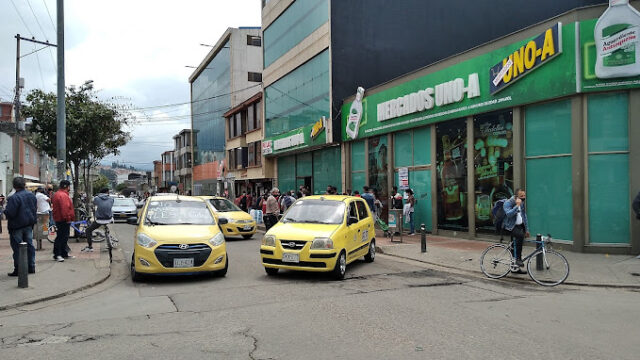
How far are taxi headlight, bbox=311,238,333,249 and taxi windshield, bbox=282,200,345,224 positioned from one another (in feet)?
3.01

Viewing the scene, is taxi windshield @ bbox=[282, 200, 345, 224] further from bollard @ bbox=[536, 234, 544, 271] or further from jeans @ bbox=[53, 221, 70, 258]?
jeans @ bbox=[53, 221, 70, 258]

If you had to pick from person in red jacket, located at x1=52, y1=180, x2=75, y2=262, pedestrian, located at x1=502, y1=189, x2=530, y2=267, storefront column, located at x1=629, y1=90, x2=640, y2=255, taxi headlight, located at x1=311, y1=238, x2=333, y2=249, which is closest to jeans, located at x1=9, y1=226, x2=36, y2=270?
person in red jacket, located at x1=52, y1=180, x2=75, y2=262

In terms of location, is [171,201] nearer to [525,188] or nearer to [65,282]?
[65,282]

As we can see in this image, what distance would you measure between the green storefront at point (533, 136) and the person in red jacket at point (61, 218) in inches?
437

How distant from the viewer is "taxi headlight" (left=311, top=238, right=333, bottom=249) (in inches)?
368

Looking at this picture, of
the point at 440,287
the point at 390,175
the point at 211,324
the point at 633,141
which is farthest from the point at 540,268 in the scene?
the point at 390,175

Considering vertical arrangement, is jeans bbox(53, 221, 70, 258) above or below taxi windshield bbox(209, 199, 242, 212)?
below

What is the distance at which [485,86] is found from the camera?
15.2m

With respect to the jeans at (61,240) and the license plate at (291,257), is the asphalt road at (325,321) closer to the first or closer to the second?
the license plate at (291,257)

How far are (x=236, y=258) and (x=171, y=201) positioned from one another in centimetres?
266

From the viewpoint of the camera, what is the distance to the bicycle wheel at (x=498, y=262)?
981 cm

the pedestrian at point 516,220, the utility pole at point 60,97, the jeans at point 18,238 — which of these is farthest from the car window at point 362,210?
the utility pole at point 60,97

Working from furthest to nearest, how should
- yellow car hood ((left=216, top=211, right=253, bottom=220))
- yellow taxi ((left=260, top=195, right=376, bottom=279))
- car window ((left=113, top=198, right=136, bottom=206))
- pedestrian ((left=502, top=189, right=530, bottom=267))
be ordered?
car window ((left=113, top=198, right=136, bottom=206)) → yellow car hood ((left=216, top=211, right=253, bottom=220)) → pedestrian ((left=502, top=189, right=530, bottom=267)) → yellow taxi ((left=260, top=195, right=376, bottom=279))

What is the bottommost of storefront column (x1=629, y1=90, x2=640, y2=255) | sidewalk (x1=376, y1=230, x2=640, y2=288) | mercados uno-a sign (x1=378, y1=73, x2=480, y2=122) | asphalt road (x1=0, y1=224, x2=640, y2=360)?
sidewalk (x1=376, y1=230, x2=640, y2=288)
